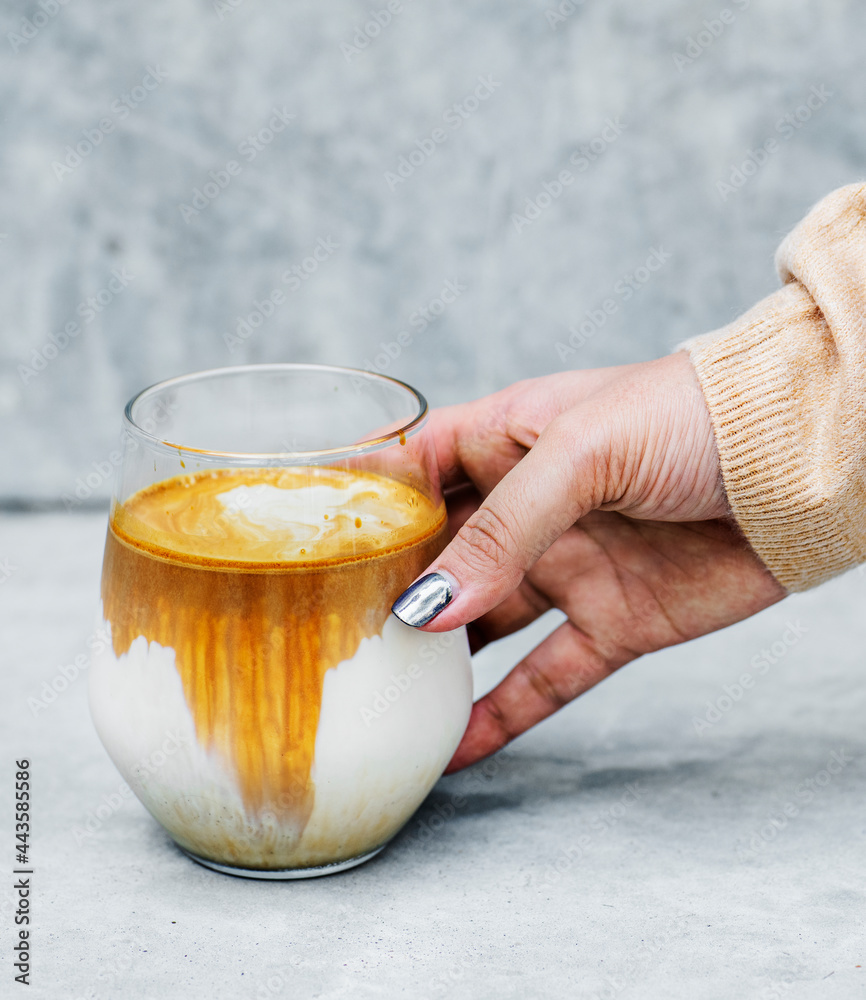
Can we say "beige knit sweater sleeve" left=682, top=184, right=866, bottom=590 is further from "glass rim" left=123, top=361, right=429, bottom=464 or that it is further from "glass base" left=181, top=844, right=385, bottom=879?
"glass base" left=181, top=844, right=385, bottom=879

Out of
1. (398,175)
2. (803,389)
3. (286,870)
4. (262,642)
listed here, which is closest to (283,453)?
(262,642)

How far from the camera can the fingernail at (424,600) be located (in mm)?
956

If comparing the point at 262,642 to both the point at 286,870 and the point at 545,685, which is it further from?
the point at 545,685

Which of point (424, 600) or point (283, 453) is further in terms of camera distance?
point (283, 453)

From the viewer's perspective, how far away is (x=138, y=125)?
201 cm

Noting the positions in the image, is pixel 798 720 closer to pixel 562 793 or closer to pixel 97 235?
pixel 562 793

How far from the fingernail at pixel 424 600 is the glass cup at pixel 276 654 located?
2 centimetres

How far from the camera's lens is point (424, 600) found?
37.8 inches

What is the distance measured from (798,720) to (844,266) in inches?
24.0

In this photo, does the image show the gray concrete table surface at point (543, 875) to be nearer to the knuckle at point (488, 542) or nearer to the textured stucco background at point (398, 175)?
the knuckle at point (488, 542)

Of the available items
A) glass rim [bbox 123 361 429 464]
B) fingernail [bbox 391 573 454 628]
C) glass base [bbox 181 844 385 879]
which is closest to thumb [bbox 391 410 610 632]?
fingernail [bbox 391 573 454 628]

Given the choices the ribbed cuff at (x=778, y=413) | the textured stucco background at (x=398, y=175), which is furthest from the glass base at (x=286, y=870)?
the textured stucco background at (x=398, y=175)

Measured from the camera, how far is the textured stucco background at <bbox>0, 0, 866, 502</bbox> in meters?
1.96

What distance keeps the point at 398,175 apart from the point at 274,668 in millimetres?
1317
